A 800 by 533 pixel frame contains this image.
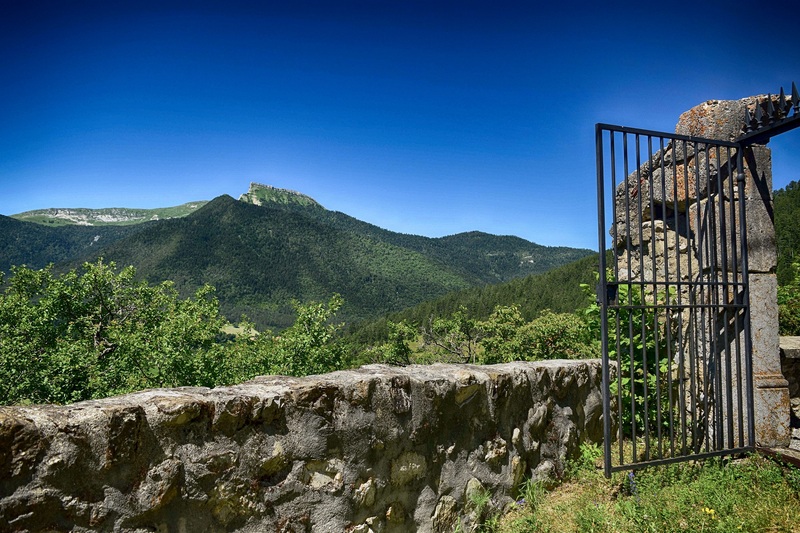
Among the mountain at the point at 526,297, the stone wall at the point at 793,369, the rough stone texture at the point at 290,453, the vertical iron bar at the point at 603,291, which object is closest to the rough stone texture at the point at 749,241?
the vertical iron bar at the point at 603,291

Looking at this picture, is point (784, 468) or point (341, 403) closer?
point (341, 403)

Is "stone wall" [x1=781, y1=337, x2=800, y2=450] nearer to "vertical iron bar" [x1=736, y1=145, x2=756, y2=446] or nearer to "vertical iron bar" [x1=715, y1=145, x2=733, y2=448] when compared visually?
"vertical iron bar" [x1=736, y1=145, x2=756, y2=446]

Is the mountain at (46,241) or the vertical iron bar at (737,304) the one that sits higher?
the mountain at (46,241)

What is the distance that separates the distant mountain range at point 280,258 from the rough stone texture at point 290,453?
272ft

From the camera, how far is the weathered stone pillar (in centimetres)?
405

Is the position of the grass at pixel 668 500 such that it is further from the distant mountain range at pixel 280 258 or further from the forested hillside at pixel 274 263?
the forested hillside at pixel 274 263

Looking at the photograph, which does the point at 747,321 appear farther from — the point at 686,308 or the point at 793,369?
the point at 793,369

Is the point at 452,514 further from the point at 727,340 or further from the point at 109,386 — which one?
the point at 109,386

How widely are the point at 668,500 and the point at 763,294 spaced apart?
6.15 feet

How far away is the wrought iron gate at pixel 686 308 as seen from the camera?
3582 millimetres

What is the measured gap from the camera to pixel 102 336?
14.1 m

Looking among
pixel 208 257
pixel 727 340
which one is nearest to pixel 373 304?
pixel 208 257

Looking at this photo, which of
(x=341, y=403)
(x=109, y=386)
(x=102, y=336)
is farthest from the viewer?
(x=102, y=336)

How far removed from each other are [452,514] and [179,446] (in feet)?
6.00
